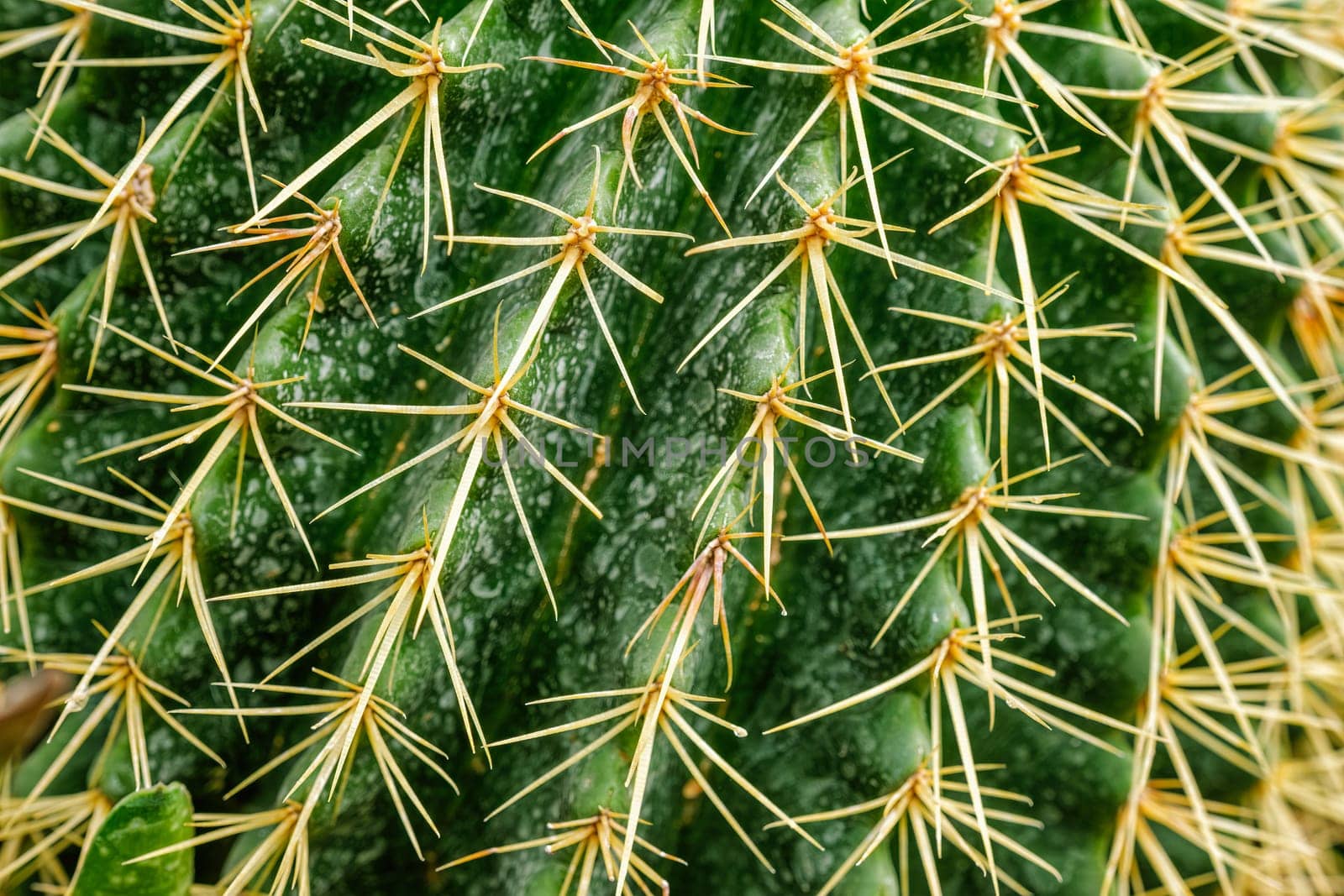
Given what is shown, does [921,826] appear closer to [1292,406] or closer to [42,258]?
[1292,406]

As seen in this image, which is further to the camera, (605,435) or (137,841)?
(605,435)

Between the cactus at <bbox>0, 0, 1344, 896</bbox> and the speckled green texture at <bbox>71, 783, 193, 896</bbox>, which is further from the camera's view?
the cactus at <bbox>0, 0, 1344, 896</bbox>

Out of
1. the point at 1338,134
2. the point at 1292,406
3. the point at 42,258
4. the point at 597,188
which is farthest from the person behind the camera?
the point at 1338,134

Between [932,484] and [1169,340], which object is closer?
[932,484]

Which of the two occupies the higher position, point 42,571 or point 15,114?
point 15,114

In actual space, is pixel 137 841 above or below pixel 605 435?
below

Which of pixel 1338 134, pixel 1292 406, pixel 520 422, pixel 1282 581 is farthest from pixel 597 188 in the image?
pixel 1338 134

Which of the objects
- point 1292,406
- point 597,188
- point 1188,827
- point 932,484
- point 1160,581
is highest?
point 597,188

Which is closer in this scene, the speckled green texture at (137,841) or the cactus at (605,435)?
the speckled green texture at (137,841)
